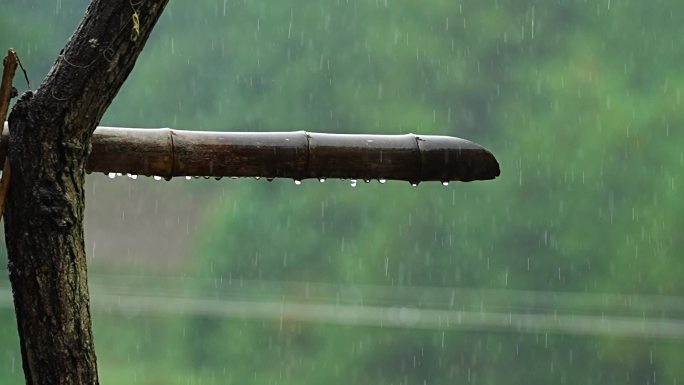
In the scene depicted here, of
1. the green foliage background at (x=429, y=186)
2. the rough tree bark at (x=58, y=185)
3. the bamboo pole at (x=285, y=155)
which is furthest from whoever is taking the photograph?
the green foliage background at (x=429, y=186)

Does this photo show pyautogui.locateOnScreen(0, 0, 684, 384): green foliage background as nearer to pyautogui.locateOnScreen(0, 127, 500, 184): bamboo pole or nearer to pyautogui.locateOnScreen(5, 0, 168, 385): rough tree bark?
pyautogui.locateOnScreen(0, 127, 500, 184): bamboo pole

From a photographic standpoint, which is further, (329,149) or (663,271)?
(663,271)

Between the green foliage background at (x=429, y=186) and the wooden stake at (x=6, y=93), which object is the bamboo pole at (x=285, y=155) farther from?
the green foliage background at (x=429, y=186)

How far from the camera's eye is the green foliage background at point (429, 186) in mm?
8039

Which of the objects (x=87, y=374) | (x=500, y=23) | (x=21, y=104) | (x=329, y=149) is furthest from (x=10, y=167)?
(x=500, y=23)

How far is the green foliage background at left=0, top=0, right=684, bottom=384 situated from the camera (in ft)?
26.4

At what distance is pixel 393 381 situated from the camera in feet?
25.8

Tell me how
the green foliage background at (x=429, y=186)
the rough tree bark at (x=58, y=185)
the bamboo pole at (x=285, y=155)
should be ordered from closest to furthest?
the rough tree bark at (x=58, y=185), the bamboo pole at (x=285, y=155), the green foliage background at (x=429, y=186)

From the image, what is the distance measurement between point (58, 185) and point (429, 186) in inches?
285

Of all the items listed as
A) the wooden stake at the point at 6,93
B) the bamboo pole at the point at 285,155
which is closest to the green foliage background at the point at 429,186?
the bamboo pole at the point at 285,155

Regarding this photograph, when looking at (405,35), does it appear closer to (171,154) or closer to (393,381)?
(393,381)

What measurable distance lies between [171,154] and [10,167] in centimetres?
32

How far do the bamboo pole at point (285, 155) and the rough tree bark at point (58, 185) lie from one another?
24 centimetres

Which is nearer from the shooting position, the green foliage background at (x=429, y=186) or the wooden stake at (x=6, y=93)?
the wooden stake at (x=6, y=93)
